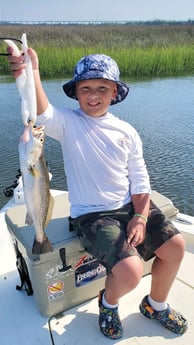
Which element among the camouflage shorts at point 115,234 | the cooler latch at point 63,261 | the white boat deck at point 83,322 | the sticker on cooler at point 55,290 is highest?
the camouflage shorts at point 115,234

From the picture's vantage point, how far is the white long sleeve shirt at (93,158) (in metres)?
1.94

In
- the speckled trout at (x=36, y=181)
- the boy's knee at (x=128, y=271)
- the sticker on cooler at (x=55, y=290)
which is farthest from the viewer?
the sticker on cooler at (x=55, y=290)

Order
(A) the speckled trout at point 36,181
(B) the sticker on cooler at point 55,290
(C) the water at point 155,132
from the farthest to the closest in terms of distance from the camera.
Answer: (C) the water at point 155,132 < (B) the sticker on cooler at point 55,290 < (A) the speckled trout at point 36,181

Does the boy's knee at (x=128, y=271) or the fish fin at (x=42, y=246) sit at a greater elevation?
the fish fin at (x=42, y=246)

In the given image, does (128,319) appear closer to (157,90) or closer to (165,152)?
(165,152)

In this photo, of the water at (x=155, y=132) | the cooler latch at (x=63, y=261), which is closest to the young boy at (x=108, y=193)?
the cooler latch at (x=63, y=261)

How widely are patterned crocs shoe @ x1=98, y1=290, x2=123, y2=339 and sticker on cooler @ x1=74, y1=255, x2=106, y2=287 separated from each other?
9.0 inches

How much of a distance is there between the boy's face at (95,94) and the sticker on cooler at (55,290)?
96cm

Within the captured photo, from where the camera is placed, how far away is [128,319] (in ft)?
6.72

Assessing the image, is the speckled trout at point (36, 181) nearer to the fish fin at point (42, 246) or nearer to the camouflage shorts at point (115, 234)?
the fish fin at point (42, 246)

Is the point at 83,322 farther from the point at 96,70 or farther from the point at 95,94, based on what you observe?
the point at 96,70

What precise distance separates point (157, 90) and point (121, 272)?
10.7 metres

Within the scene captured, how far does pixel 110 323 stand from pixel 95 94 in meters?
1.22

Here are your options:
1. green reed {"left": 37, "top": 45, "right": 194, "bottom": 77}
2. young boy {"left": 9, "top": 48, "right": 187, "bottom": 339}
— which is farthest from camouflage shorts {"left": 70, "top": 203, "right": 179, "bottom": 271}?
green reed {"left": 37, "top": 45, "right": 194, "bottom": 77}
